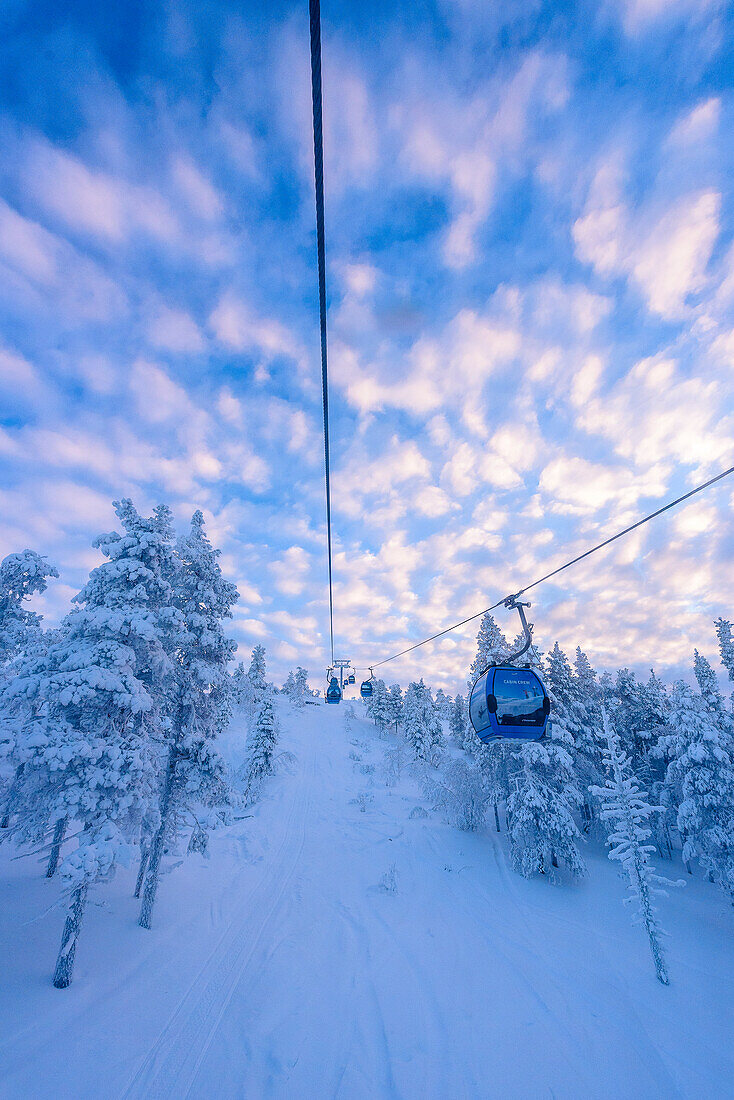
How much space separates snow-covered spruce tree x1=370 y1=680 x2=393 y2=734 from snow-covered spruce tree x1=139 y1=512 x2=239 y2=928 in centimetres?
6429

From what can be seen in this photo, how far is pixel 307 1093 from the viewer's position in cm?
878

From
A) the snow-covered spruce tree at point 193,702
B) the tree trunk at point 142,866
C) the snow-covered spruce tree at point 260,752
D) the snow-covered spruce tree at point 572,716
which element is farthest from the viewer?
the snow-covered spruce tree at point 260,752

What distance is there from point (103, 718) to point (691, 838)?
107ft

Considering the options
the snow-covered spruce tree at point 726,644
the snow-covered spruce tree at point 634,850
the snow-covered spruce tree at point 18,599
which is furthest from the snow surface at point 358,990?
the snow-covered spruce tree at point 726,644

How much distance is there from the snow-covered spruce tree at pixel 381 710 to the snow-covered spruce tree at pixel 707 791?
5632 cm

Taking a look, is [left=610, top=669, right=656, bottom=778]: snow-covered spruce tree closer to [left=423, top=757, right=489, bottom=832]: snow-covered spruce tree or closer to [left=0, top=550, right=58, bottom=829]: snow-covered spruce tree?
[left=423, top=757, right=489, bottom=832]: snow-covered spruce tree

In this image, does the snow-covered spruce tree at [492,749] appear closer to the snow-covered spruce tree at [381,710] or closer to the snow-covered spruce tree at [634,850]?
the snow-covered spruce tree at [634,850]

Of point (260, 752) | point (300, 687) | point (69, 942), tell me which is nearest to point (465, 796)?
point (260, 752)

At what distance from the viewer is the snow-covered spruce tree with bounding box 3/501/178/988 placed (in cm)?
1098

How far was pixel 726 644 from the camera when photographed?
130 ft

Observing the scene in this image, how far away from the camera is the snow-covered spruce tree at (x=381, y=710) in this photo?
77188mm

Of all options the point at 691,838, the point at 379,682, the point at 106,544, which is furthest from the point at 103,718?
the point at 379,682

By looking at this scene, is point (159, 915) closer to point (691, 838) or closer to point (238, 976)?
point (238, 976)

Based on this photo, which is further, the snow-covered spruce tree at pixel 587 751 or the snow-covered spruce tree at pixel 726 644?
the snow-covered spruce tree at pixel 726 644
